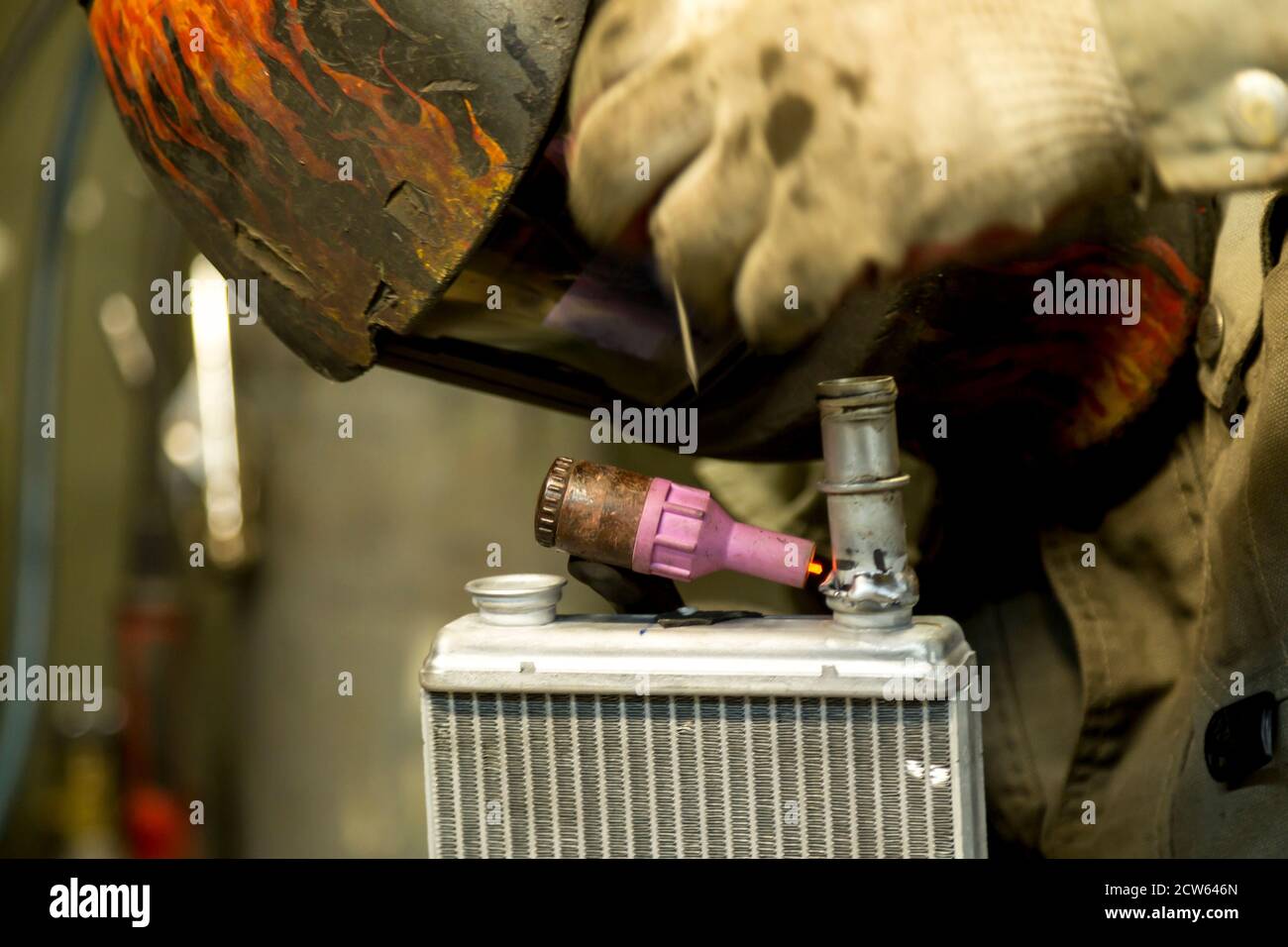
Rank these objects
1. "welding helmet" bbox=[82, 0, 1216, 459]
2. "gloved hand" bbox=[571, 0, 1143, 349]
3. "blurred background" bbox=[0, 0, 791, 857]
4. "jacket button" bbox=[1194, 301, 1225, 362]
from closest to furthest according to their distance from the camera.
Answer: "gloved hand" bbox=[571, 0, 1143, 349], "welding helmet" bbox=[82, 0, 1216, 459], "jacket button" bbox=[1194, 301, 1225, 362], "blurred background" bbox=[0, 0, 791, 857]

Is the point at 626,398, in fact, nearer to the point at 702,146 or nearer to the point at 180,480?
the point at 702,146

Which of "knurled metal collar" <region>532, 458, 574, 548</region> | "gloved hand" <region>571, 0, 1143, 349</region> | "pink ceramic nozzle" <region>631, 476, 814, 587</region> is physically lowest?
"pink ceramic nozzle" <region>631, 476, 814, 587</region>

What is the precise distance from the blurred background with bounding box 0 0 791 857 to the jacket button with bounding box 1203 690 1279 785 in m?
0.75

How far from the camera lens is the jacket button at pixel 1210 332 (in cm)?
72

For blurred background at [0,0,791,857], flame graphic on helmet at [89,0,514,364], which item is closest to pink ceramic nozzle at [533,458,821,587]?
flame graphic on helmet at [89,0,514,364]

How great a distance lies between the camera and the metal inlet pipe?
2.09 ft

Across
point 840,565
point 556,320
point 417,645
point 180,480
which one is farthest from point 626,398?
point 180,480

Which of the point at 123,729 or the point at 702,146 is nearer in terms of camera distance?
the point at 702,146

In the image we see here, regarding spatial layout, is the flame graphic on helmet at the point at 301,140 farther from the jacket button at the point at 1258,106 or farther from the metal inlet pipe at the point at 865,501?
the jacket button at the point at 1258,106

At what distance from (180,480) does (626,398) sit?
906 mm

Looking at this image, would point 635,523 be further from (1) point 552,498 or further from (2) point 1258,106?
(2) point 1258,106

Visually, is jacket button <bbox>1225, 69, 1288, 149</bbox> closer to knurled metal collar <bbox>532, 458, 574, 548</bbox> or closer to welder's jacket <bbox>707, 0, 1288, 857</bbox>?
welder's jacket <bbox>707, 0, 1288, 857</bbox>

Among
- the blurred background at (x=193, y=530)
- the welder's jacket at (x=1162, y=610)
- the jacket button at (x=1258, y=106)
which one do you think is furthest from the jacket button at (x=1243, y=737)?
the blurred background at (x=193, y=530)

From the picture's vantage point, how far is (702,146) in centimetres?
50
